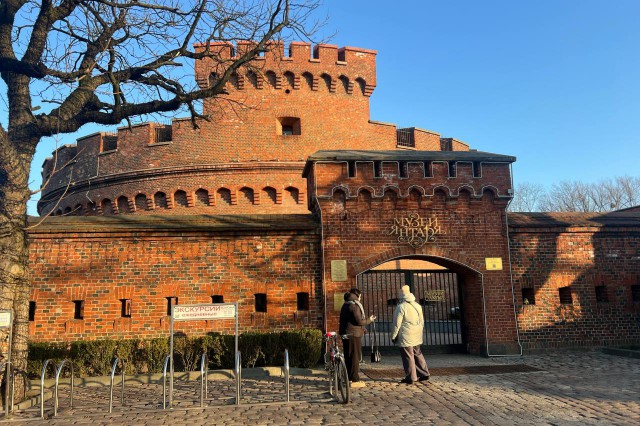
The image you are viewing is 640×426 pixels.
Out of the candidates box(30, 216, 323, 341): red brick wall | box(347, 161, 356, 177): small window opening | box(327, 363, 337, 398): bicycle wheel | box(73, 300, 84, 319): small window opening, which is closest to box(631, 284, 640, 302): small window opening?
box(347, 161, 356, 177): small window opening

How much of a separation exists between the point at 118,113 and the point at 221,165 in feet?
37.5

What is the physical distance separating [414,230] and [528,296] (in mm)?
3562

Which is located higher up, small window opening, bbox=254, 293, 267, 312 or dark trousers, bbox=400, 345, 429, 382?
small window opening, bbox=254, 293, 267, 312

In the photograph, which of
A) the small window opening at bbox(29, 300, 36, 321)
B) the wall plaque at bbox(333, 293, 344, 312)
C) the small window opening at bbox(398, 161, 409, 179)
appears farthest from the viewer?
the small window opening at bbox(398, 161, 409, 179)

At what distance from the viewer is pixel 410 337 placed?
27.5 ft

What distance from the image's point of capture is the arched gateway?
1132 cm

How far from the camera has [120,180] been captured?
2097cm

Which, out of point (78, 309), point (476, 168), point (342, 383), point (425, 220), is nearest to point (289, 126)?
point (476, 168)

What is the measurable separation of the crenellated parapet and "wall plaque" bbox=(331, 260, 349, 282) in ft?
5.32

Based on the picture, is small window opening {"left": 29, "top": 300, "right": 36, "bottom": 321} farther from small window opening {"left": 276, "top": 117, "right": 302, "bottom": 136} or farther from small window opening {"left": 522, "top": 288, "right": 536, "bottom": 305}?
small window opening {"left": 276, "top": 117, "right": 302, "bottom": 136}

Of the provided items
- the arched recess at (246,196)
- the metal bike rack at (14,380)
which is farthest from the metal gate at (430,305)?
the metal bike rack at (14,380)

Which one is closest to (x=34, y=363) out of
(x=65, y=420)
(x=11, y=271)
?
(x=11, y=271)

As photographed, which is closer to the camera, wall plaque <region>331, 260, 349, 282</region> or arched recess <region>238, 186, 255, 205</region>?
wall plaque <region>331, 260, 349, 282</region>

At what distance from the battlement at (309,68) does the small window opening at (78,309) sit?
13777 millimetres
